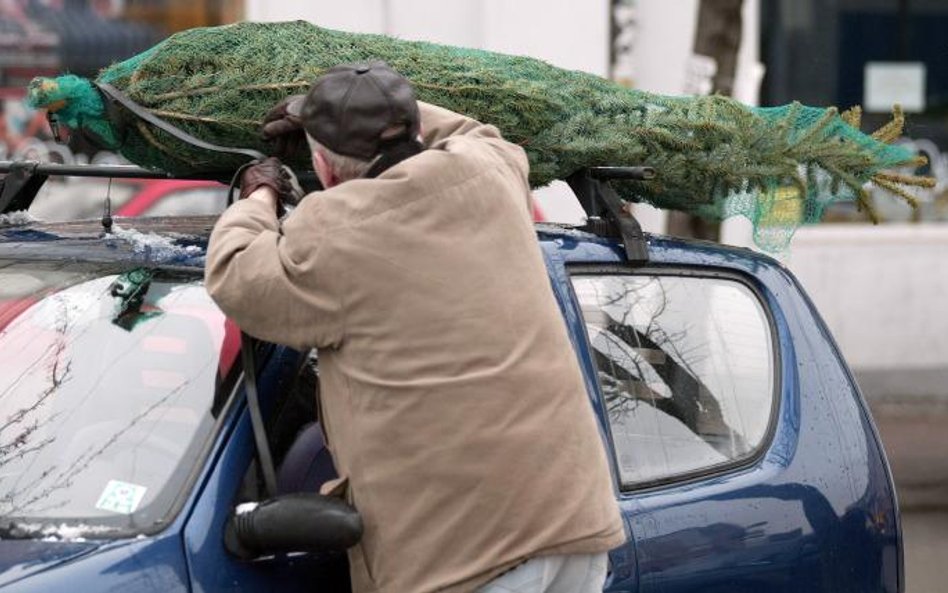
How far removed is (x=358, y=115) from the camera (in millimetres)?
2916

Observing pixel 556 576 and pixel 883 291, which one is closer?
pixel 556 576

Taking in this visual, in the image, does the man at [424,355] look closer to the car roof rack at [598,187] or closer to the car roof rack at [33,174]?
the car roof rack at [598,187]

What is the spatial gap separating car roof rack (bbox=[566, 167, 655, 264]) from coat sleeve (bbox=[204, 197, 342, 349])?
3.10ft

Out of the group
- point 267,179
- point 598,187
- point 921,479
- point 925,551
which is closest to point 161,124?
point 267,179

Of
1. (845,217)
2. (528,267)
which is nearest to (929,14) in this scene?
(845,217)

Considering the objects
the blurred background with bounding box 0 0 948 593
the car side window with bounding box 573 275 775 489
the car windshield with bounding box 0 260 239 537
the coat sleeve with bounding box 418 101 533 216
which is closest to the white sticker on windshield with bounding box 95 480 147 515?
the car windshield with bounding box 0 260 239 537

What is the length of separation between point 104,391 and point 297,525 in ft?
1.79

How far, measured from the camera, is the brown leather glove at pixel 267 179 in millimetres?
3098

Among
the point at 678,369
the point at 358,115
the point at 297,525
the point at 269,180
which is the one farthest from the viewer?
the point at 678,369

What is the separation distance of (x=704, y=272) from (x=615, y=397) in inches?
18.4

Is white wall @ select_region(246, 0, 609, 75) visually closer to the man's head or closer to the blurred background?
the blurred background

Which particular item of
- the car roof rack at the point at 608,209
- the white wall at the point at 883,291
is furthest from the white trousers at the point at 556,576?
the white wall at the point at 883,291

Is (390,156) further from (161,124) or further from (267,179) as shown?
(161,124)

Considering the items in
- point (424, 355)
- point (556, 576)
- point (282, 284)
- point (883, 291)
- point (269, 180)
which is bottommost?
point (883, 291)
